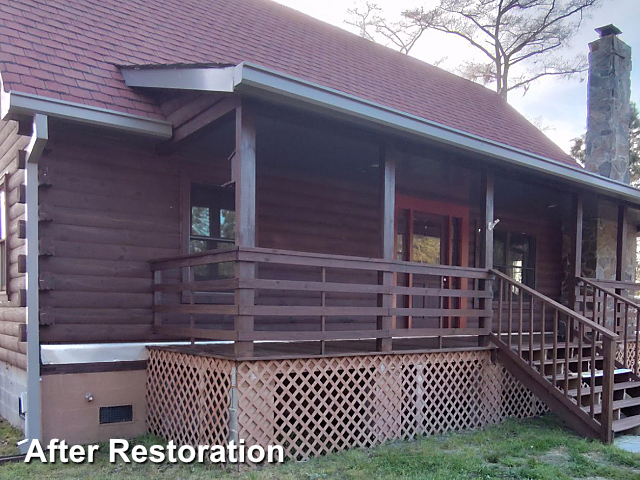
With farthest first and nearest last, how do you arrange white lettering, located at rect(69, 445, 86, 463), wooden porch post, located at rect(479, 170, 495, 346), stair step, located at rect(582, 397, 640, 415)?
wooden porch post, located at rect(479, 170, 495, 346) < stair step, located at rect(582, 397, 640, 415) < white lettering, located at rect(69, 445, 86, 463)

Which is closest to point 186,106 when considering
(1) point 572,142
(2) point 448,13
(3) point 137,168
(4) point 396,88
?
(3) point 137,168

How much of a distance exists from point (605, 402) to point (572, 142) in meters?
24.4

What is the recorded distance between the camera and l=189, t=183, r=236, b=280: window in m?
6.54

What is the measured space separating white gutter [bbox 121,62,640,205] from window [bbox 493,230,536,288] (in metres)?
3.25

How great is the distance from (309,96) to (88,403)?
350cm

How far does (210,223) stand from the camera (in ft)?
21.9

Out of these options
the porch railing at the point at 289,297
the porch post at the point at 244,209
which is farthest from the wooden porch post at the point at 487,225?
the porch post at the point at 244,209

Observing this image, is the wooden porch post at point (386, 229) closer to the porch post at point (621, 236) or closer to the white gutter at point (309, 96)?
the white gutter at point (309, 96)

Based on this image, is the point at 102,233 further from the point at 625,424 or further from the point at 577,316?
the point at 625,424

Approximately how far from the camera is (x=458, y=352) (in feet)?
20.7

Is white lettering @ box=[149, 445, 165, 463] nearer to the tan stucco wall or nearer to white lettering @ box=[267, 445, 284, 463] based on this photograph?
the tan stucco wall

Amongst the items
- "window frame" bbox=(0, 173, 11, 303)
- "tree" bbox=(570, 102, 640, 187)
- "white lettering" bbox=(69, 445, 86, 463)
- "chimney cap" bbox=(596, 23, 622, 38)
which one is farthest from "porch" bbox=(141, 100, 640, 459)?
"tree" bbox=(570, 102, 640, 187)

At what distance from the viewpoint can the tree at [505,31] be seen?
782 inches

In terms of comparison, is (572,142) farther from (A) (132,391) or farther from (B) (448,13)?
(A) (132,391)
